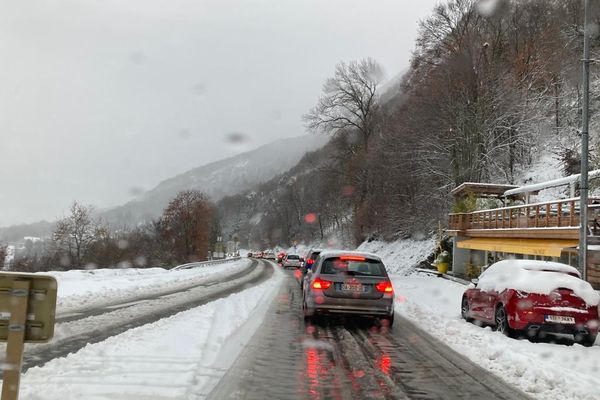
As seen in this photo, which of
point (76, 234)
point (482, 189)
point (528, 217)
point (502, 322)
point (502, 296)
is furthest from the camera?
point (76, 234)

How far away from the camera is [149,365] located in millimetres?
6582

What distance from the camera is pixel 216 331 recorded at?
31.6 ft

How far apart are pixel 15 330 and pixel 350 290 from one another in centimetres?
768

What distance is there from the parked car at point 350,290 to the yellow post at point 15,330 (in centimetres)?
746

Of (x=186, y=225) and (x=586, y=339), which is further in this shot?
(x=186, y=225)

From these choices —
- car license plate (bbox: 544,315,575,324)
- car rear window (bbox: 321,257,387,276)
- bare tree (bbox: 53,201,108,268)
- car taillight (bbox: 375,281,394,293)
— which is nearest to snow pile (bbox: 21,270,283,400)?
car rear window (bbox: 321,257,387,276)

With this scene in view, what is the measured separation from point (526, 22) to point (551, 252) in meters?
43.6

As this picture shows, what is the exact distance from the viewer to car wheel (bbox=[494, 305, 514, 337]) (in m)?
9.70

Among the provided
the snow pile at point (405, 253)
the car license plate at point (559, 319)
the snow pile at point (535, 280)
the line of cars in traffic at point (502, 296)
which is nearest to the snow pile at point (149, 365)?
the line of cars in traffic at point (502, 296)

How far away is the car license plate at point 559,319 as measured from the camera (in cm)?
931

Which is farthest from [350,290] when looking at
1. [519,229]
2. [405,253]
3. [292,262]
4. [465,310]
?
[292,262]

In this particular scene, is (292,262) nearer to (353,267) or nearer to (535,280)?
(353,267)

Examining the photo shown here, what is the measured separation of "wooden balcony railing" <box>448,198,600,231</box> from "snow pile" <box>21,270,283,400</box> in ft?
44.1

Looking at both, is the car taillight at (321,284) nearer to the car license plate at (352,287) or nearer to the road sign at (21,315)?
the car license plate at (352,287)
